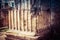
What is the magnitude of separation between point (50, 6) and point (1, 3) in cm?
76

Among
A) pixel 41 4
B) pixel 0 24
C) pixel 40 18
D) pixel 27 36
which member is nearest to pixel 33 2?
pixel 41 4

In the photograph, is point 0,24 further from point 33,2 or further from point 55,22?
point 55,22

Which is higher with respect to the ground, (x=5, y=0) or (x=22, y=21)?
(x=5, y=0)

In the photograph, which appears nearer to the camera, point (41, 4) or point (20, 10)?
point (41, 4)

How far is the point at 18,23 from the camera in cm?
186

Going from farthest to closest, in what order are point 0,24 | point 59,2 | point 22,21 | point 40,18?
point 0,24
point 22,21
point 40,18
point 59,2

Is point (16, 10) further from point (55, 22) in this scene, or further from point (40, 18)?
point (55, 22)

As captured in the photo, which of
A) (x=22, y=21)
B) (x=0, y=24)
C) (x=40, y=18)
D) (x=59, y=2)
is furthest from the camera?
(x=0, y=24)

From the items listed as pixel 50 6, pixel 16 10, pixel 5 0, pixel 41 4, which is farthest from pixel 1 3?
pixel 50 6

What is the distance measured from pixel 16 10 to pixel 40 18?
1.30 ft

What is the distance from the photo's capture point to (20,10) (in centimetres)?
184

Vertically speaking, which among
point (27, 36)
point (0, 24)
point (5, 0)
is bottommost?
point (27, 36)

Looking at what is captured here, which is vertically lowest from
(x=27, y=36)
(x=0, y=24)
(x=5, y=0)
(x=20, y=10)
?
(x=27, y=36)

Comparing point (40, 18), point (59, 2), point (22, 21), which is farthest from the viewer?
point (22, 21)
